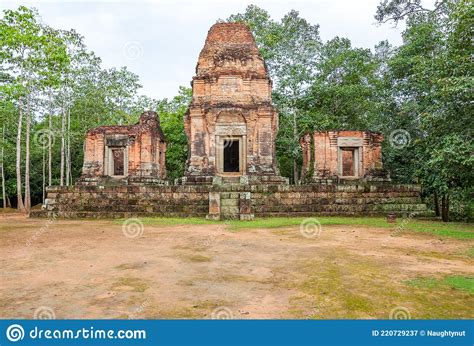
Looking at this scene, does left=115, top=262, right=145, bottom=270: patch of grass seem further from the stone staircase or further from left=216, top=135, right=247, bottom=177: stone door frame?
left=216, top=135, right=247, bottom=177: stone door frame

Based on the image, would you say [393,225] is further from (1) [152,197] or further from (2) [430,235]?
(1) [152,197]

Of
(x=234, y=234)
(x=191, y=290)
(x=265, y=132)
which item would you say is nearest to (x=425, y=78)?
(x=265, y=132)

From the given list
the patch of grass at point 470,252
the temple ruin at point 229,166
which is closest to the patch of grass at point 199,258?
the patch of grass at point 470,252

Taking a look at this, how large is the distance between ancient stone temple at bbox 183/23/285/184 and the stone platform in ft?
10.5

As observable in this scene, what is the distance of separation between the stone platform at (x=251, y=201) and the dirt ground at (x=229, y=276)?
5.36 meters

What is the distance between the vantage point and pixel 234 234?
9.69 metres

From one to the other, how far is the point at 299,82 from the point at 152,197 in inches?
629

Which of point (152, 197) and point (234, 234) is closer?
point (234, 234)

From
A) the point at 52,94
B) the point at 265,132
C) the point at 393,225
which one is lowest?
the point at 393,225

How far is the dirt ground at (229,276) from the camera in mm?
3866

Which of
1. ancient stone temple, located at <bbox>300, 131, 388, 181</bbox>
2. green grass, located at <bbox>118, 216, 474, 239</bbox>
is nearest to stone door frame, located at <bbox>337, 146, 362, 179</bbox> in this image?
ancient stone temple, located at <bbox>300, 131, 388, 181</bbox>

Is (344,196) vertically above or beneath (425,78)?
beneath

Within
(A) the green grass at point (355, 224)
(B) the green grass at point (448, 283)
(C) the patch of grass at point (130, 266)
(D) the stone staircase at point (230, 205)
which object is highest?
(D) the stone staircase at point (230, 205)

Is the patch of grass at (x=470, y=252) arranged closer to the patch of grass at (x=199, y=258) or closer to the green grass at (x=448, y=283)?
the green grass at (x=448, y=283)
